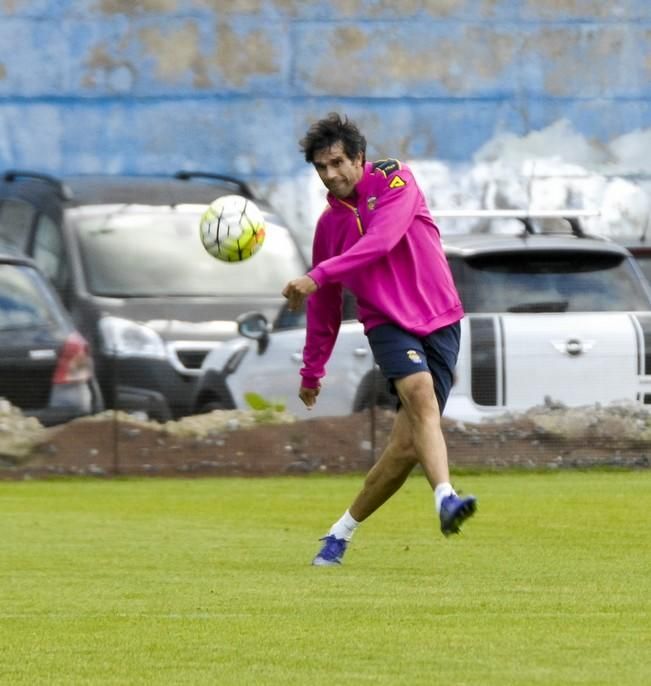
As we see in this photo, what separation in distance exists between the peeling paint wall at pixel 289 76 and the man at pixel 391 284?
1298cm

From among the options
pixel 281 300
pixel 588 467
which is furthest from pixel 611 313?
pixel 281 300

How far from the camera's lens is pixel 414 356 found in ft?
30.7

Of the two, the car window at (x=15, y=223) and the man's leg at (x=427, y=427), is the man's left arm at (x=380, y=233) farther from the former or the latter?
the car window at (x=15, y=223)

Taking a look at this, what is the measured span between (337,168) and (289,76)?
528 inches

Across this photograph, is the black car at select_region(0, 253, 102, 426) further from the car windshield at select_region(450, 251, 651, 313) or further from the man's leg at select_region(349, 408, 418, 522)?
the man's leg at select_region(349, 408, 418, 522)

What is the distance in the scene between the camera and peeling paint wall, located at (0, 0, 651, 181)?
22.4 meters

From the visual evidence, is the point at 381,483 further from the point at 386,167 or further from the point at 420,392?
the point at 386,167

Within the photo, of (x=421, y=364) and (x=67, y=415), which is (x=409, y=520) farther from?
(x=67, y=415)

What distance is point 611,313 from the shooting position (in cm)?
1627

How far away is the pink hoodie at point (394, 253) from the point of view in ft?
30.7

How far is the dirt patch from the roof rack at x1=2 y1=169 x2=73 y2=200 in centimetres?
317

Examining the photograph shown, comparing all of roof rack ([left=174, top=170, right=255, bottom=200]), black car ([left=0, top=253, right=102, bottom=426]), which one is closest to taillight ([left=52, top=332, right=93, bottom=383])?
black car ([left=0, top=253, right=102, bottom=426])

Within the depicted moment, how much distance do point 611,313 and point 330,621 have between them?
9017 mm

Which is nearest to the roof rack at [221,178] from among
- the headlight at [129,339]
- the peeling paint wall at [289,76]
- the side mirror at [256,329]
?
the peeling paint wall at [289,76]
